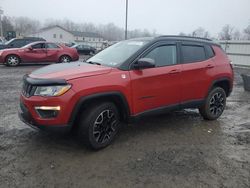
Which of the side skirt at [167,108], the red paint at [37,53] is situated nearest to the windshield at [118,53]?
the side skirt at [167,108]

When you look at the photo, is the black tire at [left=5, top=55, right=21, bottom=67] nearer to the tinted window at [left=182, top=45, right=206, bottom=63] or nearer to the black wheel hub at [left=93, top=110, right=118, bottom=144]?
the tinted window at [left=182, top=45, right=206, bottom=63]

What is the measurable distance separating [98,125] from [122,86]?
71 cm

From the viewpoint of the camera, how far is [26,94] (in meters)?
3.92

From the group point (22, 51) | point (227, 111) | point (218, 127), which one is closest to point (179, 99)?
point (218, 127)

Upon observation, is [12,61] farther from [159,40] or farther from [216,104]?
[216,104]

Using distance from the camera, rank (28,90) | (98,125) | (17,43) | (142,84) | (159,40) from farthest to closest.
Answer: (17,43)
(159,40)
(142,84)
(98,125)
(28,90)

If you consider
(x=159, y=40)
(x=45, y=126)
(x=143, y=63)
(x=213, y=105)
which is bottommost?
(x=213, y=105)

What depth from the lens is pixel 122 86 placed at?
416cm

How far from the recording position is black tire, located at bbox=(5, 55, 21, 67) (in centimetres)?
1479

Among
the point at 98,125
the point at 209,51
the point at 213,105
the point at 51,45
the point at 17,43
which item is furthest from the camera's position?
the point at 17,43

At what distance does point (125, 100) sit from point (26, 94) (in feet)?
4.95

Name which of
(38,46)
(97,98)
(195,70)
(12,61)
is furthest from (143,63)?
(12,61)

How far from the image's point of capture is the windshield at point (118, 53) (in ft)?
14.9

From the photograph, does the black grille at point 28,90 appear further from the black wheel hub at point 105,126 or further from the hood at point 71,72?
the black wheel hub at point 105,126
